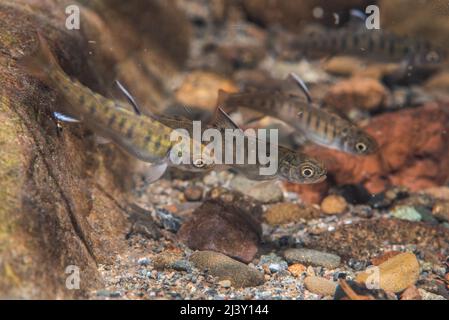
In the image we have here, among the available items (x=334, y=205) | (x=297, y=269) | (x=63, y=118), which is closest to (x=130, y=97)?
(x=63, y=118)

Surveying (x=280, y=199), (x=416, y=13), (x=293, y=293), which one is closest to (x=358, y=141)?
(x=280, y=199)

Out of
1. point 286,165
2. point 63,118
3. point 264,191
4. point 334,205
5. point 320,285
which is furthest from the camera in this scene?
point 264,191

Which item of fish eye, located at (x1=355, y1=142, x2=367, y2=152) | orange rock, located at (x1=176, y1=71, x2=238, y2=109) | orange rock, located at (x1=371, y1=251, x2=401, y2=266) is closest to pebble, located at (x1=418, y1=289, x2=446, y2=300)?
orange rock, located at (x1=371, y1=251, x2=401, y2=266)

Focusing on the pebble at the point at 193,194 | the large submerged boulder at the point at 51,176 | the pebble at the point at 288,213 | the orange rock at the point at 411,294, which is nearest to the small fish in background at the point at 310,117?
the pebble at the point at 288,213

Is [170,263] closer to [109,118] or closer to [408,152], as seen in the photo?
[109,118]

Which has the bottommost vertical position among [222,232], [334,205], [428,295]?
[428,295]

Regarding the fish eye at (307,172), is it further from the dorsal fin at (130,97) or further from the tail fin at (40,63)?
the tail fin at (40,63)

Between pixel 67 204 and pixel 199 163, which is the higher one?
pixel 199 163

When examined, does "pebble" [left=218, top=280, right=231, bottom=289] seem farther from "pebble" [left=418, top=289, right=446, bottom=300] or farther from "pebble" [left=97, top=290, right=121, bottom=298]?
"pebble" [left=418, top=289, right=446, bottom=300]
